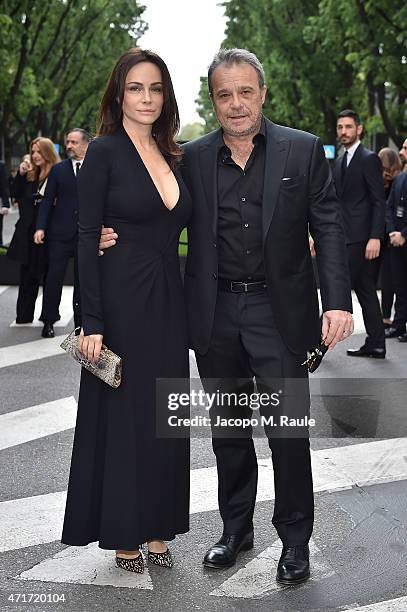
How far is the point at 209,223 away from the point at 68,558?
1.54 m

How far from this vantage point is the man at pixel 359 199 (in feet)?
30.4

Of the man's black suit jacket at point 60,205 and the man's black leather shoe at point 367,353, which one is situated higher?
the man's black suit jacket at point 60,205

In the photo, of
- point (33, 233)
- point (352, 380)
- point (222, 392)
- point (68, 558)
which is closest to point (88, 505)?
point (68, 558)

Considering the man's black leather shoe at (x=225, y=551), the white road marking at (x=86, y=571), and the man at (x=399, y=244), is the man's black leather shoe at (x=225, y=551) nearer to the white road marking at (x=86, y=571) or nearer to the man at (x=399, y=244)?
the white road marking at (x=86, y=571)

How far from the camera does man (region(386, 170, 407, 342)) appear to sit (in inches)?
430

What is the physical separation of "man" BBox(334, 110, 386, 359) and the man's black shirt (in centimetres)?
506

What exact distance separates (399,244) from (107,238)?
7.16 meters

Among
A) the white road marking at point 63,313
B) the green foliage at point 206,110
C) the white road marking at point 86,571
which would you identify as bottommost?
the green foliage at point 206,110

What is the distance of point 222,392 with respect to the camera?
4.54 m

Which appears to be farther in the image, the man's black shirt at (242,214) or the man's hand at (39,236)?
the man's hand at (39,236)

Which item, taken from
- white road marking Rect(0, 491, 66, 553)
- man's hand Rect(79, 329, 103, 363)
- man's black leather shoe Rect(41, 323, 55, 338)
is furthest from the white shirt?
man's hand Rect(79, 329, 103, 363)

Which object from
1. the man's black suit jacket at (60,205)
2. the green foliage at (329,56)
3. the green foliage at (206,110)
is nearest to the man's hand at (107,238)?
the man's black suit jacket at (60,205)

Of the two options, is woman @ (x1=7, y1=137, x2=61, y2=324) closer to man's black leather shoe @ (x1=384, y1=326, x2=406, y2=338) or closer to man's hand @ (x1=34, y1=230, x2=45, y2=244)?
man's hand @ (x1=34, y1=230, x2=45, y2=244)

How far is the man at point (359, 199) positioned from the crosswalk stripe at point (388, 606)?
17.6 feet
